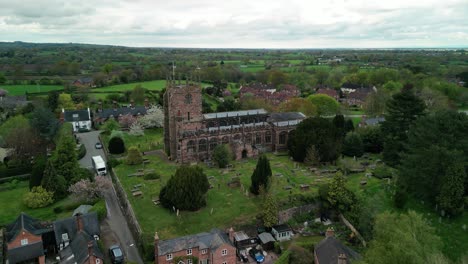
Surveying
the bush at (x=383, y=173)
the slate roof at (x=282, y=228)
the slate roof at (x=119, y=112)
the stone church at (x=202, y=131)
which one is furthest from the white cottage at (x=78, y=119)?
the bush at (x=383, y=173)

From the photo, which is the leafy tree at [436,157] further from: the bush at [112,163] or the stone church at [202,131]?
the bush at [112,163]

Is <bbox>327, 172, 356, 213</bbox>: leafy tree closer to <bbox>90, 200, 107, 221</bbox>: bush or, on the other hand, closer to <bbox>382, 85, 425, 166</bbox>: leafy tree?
<bbox>382, 85, 425, 166</bbox>: leafy tree

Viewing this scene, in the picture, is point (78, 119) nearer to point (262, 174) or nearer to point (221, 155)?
point (221, 155)

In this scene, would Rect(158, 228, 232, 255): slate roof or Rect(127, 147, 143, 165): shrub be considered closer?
Rect(158, 228, 232, 255): slate roof

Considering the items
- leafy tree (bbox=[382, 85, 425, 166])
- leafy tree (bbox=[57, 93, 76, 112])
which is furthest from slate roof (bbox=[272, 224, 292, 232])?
leafy tree (bbox=[57, 93, 76, 112])

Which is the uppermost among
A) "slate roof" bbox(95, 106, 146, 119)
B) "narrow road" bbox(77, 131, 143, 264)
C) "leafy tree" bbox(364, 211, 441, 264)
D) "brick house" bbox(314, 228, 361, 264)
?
"leafy tree" bbox(364, 211, 441, 264)

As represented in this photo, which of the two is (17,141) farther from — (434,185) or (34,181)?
(434,185)
